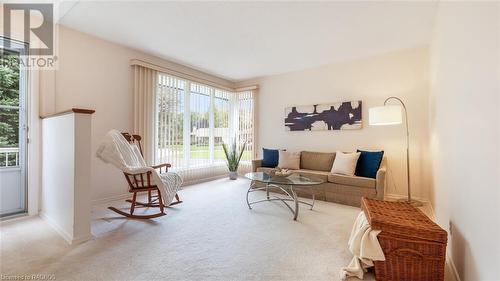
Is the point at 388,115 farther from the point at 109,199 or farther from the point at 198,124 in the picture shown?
the point at 109,199

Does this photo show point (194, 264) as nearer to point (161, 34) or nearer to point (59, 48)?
point (161, 34)

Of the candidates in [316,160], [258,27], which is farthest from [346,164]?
[258,27]

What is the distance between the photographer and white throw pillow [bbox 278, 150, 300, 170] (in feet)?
14.1

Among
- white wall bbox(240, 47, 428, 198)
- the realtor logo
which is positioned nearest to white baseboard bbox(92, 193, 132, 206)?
the realtor logo

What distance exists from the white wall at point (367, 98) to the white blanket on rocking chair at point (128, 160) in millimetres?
2845

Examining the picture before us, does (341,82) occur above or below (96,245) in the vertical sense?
above

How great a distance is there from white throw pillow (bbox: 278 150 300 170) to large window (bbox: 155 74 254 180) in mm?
1217

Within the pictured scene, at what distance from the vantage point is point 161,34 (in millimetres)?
3199

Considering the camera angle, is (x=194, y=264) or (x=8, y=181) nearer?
(x=194, y=264)

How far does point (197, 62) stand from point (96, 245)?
342cm

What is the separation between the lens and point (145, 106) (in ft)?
12.6

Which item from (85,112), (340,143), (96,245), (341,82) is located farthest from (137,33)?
(340,143)

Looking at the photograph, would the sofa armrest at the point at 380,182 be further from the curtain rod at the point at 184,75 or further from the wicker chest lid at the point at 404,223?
the curtain rod at the point at 184,75

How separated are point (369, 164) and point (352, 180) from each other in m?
0.45
